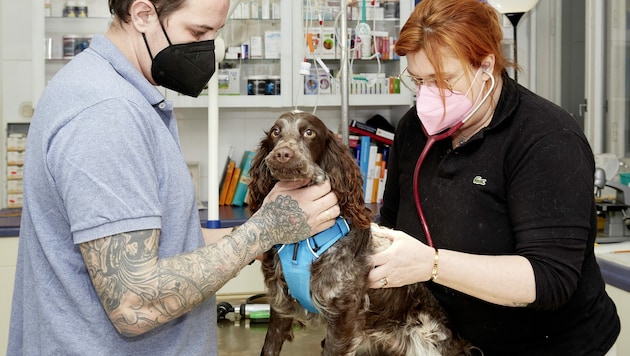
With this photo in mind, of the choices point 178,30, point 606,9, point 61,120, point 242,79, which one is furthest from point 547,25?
point 61,120

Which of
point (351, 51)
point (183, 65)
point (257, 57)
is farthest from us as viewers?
point (257, 57)

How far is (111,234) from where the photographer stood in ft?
3.49

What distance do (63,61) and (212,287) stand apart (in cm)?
309

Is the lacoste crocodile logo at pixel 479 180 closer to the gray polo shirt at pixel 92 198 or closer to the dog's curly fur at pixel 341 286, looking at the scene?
the dog's curly fur at pixel 341 286

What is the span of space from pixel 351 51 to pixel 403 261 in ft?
8.63

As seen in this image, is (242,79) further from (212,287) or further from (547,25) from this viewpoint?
(212,287)

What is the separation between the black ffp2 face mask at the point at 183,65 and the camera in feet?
4.23

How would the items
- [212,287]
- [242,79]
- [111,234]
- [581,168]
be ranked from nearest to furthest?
[111,234], [212,287], [581,168], [242,79]

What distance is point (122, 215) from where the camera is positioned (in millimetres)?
1062

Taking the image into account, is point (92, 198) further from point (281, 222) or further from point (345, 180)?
point (345, 180)

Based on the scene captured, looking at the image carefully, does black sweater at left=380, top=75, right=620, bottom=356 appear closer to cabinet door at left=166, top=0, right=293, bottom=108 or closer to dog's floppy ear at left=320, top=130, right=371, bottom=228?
dog's floppy ear at left=320, top=130, right=371, bottom=228

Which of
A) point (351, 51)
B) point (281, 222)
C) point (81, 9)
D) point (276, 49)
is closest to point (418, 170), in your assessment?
point (281, 222)

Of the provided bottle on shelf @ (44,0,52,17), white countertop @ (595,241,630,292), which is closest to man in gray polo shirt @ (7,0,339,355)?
white countertop @ (595,241,630,292)

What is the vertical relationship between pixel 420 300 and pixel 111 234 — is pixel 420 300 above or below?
below
